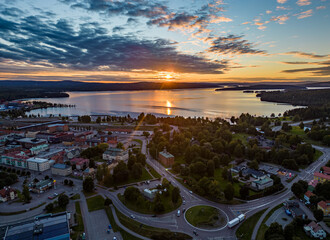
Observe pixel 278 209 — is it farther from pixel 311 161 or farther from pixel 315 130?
pixel 315 130

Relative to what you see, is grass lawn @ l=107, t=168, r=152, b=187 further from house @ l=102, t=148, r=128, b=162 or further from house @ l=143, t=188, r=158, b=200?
house @ l=102, t=148, r=128, b=162

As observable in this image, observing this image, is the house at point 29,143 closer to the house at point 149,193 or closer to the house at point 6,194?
the house at point 6,194

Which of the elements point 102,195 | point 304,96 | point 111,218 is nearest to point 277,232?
point 111,218

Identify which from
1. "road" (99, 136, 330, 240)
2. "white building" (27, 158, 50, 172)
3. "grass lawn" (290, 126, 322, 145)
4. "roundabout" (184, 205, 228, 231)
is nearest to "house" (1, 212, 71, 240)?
"road" (99, 136, 330, 240)

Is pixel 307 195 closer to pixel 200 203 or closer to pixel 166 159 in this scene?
pixel 200 203

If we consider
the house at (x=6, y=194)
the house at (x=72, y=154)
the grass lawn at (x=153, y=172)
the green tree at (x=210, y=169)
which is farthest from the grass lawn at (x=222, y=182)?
the house at (x=6, y=194)

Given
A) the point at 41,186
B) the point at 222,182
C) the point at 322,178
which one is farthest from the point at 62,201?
the point at 322,178
